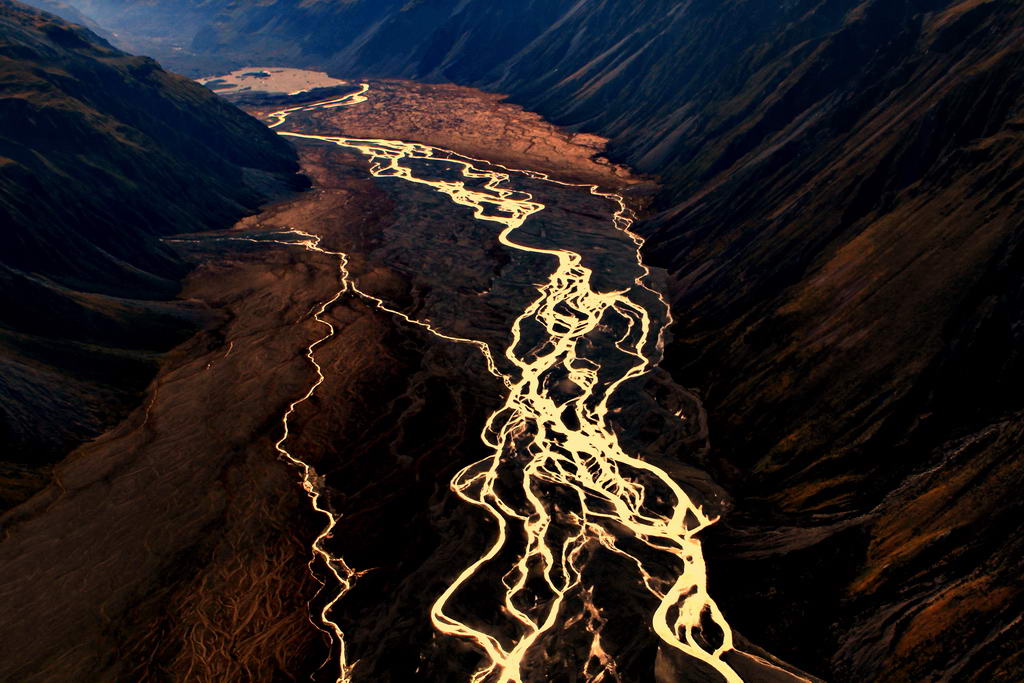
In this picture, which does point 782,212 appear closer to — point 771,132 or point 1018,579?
point 771,132

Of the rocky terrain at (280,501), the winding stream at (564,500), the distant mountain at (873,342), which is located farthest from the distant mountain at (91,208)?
the distant mountain at (873,342)

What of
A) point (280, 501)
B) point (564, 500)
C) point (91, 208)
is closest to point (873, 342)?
point (564, 500)

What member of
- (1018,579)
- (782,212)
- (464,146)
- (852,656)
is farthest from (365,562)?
(464,146)

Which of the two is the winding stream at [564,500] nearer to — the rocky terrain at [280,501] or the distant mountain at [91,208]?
the rocky terrain at [280,501]

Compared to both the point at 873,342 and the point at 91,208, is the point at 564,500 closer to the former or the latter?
the point at 873,342

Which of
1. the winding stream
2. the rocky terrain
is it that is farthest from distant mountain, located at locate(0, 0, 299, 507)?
the winding stream

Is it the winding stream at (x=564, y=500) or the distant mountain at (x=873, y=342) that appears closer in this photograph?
the distant mountain at (x=873, y=342)
